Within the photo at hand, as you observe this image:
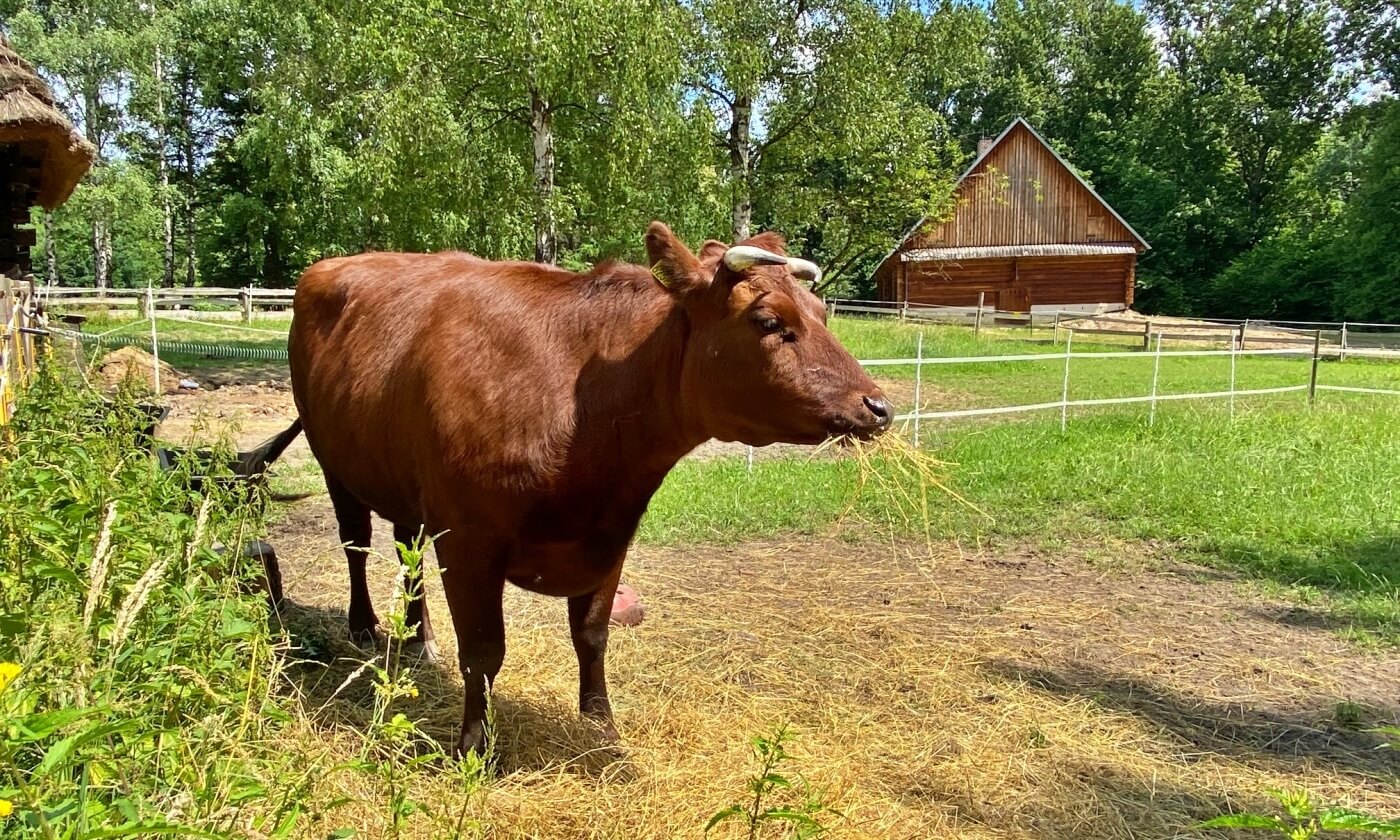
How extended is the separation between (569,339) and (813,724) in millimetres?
2024

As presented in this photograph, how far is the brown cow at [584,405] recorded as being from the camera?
299 cm

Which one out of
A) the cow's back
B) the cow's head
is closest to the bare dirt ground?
the cow's back

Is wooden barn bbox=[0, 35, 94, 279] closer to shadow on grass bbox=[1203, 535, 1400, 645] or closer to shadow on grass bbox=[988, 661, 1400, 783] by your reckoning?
shadow on grass bbox=[988, 661, 1400, 783]

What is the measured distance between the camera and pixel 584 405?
3184 millimetres

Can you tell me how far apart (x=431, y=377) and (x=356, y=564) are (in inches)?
64.7

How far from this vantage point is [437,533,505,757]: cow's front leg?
3.16 meters

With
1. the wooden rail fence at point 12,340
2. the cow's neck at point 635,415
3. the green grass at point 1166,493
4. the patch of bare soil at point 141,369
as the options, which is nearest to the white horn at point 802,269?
the cow's neck at point 635,415

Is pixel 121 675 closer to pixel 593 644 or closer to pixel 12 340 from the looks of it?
pixel 593 644

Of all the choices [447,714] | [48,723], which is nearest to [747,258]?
[48,723]

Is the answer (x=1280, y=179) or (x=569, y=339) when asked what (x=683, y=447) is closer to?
(x=569, y=339)

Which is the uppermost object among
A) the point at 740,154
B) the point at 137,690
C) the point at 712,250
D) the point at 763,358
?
the point at 740,154

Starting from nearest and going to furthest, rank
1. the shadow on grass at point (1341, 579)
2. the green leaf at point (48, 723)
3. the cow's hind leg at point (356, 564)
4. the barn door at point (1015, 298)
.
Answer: the green leaf at point (48, 723) → the cow's hind leg at point (356, 564) → the shadow on grass at point (1341, 579) → the barn door at point (1015, 298)

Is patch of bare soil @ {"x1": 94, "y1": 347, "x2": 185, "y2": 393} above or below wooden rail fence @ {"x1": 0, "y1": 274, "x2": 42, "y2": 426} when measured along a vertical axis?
below

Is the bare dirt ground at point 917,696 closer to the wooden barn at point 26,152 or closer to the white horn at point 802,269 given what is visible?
the white horn at point 802,269
